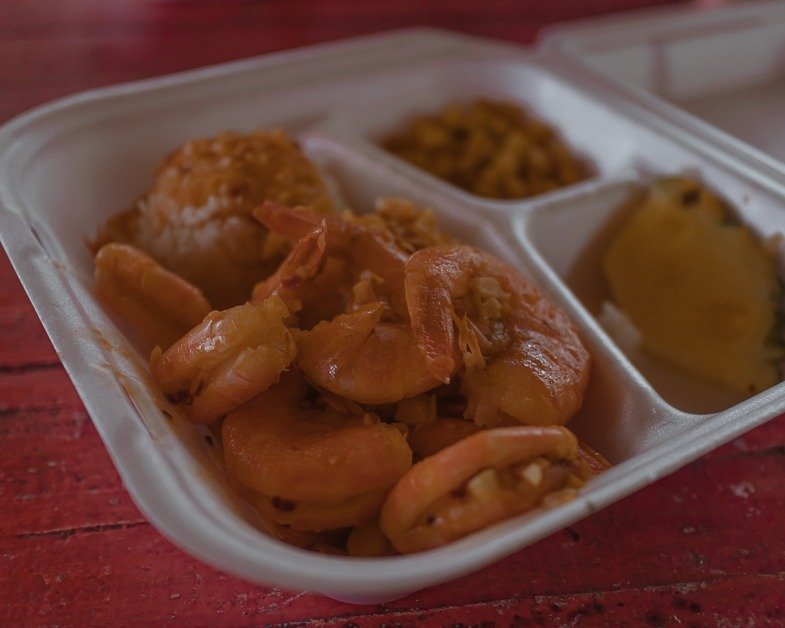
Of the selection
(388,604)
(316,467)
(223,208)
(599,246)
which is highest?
(223,208)

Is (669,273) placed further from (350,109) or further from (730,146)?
(350,109)

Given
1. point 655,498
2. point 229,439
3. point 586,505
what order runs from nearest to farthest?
point 586,505
point 229,439
point 655,498

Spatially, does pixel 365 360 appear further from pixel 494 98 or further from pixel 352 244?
pixel 494 98

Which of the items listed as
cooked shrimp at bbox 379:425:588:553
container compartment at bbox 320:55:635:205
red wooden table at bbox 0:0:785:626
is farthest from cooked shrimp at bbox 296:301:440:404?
container compartment at bbox 320:55:635:205

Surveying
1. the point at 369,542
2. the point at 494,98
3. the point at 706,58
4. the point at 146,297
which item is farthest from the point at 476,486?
the point at 706,58

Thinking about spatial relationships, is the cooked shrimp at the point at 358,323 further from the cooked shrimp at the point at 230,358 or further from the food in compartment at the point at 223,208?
the food in compartment at the point at 223,208

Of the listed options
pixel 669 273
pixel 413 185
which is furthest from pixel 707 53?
A: pixel 413 185
